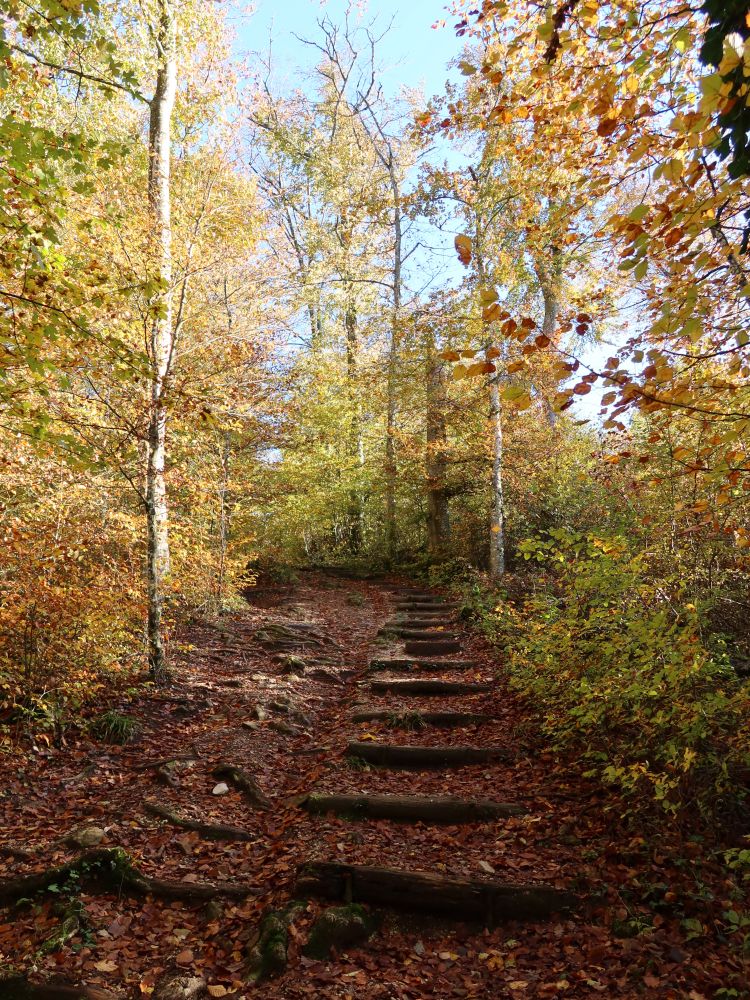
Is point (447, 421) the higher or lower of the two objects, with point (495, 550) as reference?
higher

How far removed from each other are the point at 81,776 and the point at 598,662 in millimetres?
4579

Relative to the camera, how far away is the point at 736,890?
10.4ft

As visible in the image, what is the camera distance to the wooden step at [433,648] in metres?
8.69

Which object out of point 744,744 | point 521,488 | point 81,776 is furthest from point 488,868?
point 521,488

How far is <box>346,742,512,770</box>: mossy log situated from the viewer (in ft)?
17.2

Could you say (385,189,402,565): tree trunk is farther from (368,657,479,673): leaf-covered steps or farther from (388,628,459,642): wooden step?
(368,657,479,673): leaf-covered steps

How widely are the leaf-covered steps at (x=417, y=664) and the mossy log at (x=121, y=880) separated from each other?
4255 millimetres

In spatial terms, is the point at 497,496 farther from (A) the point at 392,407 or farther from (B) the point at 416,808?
(B) the point at 416,808

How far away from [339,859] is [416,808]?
2.68 feet

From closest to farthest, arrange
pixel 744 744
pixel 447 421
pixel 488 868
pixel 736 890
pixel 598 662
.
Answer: pixel 736 890, pixel 744 744, pixel 488 868, pixel 598 662, pixel 447 421

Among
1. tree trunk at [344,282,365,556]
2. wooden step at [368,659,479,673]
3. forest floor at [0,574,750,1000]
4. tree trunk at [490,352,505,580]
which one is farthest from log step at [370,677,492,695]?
tree trunk at [344,282,365,556]

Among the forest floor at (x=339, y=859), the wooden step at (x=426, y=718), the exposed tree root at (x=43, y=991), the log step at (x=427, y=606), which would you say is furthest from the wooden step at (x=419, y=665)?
the exposed tree root at (x=43, y=991)

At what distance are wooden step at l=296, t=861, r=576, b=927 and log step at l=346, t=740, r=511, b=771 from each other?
1646 millimetres

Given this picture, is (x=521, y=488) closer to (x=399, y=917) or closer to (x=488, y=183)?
(x=488, y=183)
